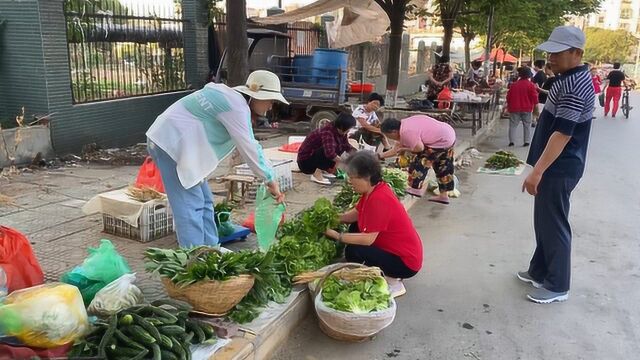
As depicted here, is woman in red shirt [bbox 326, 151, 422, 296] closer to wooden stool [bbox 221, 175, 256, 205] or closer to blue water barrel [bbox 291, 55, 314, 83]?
wooden stool [bbox 221, 175, 256, 205]

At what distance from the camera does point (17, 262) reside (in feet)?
10.5

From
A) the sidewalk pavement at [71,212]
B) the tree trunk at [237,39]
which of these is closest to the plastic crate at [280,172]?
the sidewalk pavement at [71,212]

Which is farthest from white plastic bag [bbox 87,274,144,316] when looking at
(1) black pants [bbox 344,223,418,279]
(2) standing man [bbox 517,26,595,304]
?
(2) standing man [bbox 517,26,595,304]

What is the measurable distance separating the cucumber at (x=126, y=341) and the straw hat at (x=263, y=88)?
6.14 ft

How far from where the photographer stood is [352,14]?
50.1 feet

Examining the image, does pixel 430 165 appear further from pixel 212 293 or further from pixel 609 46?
A: pixel 609 46

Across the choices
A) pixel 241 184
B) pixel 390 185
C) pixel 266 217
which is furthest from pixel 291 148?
pixel 266 217

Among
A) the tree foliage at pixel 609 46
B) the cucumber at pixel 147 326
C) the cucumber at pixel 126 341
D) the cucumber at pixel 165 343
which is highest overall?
the tree foliage at pixel 609 46

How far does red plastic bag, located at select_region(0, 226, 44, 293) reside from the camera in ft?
10.3

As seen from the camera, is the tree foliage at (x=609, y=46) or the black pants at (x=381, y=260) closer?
the black pants at (x=381, y=260)

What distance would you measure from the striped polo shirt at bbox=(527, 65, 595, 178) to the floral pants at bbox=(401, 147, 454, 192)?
8.88 feet

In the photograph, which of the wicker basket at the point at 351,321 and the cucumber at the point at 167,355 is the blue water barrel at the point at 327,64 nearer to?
the wicker basket at the point at 351,321

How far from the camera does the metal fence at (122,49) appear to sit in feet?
28.4

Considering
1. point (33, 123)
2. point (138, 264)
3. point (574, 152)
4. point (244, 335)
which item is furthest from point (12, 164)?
point (574, 152)
